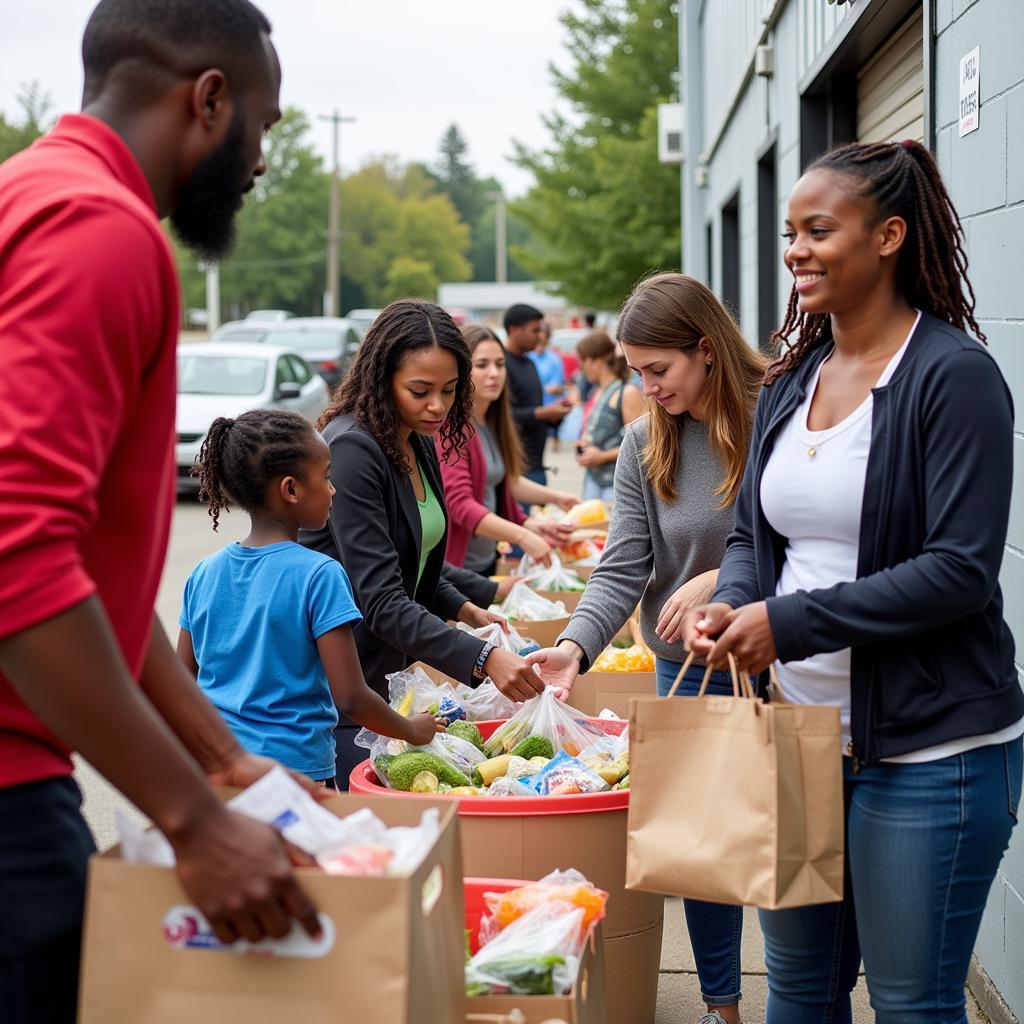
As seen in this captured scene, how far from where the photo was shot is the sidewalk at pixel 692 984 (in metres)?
3.90

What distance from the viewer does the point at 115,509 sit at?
1.68m

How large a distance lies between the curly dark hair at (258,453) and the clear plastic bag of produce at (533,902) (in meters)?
1.15

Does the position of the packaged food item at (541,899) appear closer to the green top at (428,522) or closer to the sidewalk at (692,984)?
the sidewalk at (692,984)

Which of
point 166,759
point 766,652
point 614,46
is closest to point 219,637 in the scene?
point 766,652

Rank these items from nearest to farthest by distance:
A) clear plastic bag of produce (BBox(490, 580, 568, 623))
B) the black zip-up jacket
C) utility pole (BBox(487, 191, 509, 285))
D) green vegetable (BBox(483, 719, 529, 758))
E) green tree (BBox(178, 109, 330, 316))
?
the black zip-up jacket, green vegetable (BBox(483, 719, 529, 758)), clear plastic bag of produce (BBox(490, 580, 568, 623)), green tree (BBox(178, 109, 330, 316)), utility pole (BBox(487, 191, 509, 285))

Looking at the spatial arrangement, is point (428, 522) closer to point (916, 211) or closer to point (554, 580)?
point (916, 211)

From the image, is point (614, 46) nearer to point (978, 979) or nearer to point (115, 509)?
point (978, 979)

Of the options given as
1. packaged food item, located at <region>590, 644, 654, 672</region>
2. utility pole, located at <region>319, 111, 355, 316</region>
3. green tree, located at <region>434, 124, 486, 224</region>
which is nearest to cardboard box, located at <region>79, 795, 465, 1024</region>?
packaged food item, located at <region>590, 644, 654, 672</region>

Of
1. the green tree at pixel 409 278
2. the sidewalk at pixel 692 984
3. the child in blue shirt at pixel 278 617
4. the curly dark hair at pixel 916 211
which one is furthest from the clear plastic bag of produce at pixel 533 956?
the green tree at pixel 409 278

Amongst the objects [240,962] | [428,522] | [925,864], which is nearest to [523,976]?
[925,864]

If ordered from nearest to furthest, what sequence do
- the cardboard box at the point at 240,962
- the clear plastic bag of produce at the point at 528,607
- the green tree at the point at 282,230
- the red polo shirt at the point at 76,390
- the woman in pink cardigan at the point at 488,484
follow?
the red polo shirt at the point at 76,390 → the cardboard box at the point at 240,962 → the clear plastic bag of produce at the point at 528,607 → the woman in pink cardigan at the point at 488,484 → the green tree at the point at 282,230

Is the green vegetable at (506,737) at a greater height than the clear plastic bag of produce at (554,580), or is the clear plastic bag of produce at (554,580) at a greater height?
the clear plastic bag of produce at (554,580)

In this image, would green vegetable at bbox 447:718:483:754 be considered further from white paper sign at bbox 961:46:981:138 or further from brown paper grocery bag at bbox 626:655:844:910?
white paper sign at bbox 961:46:981:138

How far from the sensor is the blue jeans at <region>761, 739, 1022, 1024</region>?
237cm
